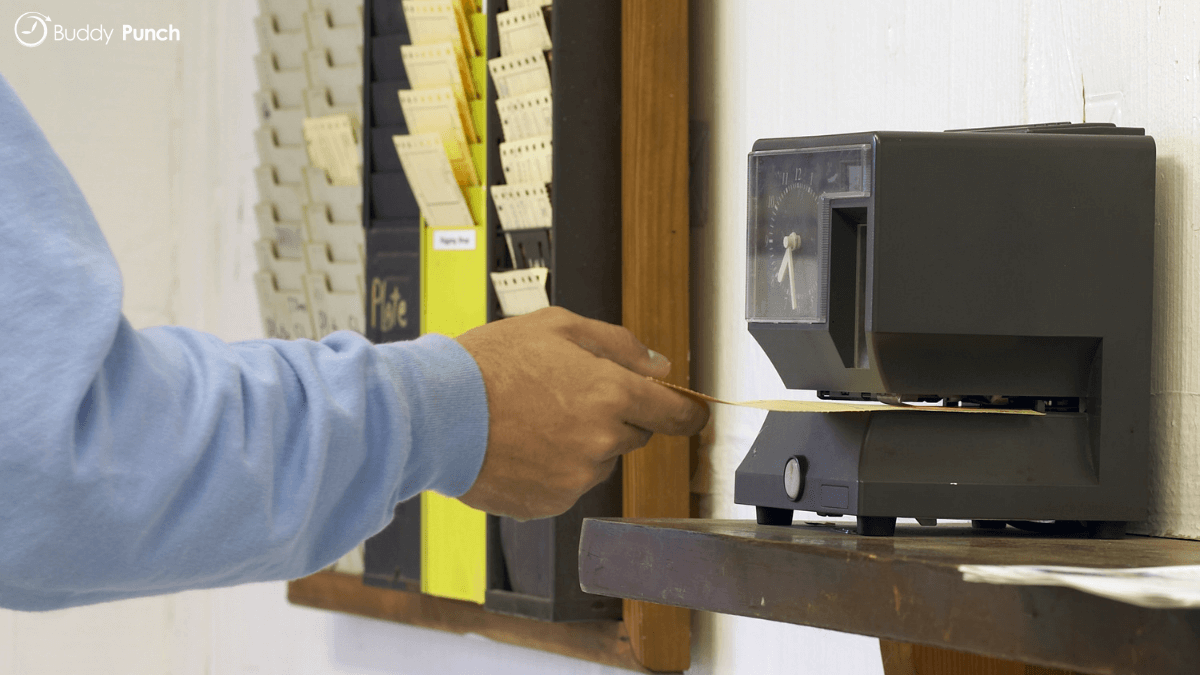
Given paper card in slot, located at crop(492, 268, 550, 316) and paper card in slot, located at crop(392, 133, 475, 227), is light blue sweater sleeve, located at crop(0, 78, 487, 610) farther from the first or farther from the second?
paper card in slot, located at crop(392, 133, 475, 227)

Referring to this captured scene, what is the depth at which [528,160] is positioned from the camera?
5.14ft

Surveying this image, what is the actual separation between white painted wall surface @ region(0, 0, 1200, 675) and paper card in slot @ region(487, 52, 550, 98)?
0.21 m

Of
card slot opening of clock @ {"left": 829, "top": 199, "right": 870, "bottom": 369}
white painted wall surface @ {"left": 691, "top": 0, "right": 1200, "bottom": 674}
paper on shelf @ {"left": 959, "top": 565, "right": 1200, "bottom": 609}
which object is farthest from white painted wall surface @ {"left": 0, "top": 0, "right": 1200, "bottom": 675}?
paper on shelf @ {"left": 959, "top": 565, "right": 1200, "bottom": 609}

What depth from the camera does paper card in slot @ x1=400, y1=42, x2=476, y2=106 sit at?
1.74 metres

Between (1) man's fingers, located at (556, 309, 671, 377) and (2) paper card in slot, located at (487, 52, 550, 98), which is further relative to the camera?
(2) paper card in slot, located at (487, 52, 550, 98)

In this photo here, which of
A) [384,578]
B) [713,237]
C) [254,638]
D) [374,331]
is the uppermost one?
[713,237]

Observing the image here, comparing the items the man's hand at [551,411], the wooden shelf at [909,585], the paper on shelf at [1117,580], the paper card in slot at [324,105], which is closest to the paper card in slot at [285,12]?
the paper card in slot at [324,105]

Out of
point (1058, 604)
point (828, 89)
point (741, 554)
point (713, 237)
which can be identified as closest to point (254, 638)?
point (713, 237)

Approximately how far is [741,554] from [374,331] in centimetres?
119

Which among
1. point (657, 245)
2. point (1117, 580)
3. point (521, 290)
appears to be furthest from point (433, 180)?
point (1117, 580)

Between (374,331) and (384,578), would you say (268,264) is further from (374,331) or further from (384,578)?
(384,578)

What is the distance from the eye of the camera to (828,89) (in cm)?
145

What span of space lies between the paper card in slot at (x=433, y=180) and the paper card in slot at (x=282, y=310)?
519 mm

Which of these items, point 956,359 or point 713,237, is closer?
point 956,359
